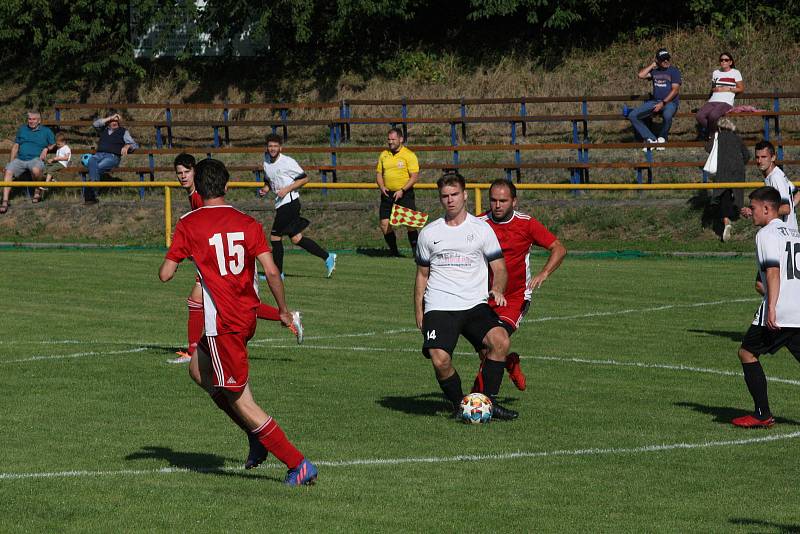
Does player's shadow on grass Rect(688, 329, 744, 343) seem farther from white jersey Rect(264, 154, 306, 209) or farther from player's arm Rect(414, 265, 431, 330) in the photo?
white jersey Rect(264, 154, 306, 209)

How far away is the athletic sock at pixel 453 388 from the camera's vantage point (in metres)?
10.7

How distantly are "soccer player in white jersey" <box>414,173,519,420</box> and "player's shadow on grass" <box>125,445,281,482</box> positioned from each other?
2057 mm

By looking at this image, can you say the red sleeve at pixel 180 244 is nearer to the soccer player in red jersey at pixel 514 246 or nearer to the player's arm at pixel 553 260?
the soccer player in red jersey at pixel 514 246

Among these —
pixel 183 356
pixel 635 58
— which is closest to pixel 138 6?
pixel 635 58

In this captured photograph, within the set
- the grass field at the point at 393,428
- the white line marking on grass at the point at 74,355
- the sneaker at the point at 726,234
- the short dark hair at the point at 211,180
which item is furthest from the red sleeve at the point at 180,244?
the sneaker at the point at 726,234

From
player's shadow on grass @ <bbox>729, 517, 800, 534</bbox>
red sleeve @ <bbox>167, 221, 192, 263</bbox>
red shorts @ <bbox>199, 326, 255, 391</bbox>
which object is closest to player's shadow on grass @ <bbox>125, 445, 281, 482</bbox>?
red shorts @ <bbox>199, 326, 255, 391</bbox>

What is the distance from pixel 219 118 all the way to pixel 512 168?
38.5 feet

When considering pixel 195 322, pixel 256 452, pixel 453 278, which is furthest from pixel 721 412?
pixel 195 322

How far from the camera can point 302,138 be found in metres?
37.2

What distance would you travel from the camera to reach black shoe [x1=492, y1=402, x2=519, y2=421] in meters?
10.7

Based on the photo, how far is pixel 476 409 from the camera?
34.7 feet

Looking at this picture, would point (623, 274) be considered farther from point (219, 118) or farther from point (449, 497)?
point (219, 118)

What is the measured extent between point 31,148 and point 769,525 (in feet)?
86.1

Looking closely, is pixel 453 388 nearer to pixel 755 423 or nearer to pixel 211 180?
pixel 755 423
